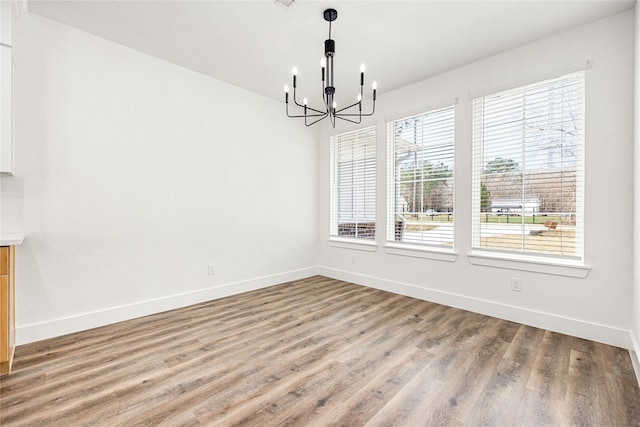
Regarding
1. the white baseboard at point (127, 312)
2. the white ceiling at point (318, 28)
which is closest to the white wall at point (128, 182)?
the white baseboard at point (127, 312)

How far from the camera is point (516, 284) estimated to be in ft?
9.75

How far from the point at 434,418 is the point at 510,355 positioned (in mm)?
1122

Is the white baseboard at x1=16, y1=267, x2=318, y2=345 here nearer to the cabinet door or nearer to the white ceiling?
the cabinet door

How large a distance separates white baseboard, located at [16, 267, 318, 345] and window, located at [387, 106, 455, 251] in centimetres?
208

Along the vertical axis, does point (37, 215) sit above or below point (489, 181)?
below

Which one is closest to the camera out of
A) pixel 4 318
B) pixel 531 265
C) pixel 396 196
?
pixel 4 318

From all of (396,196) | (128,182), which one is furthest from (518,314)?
(128,182)

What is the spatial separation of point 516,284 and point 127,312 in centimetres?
398

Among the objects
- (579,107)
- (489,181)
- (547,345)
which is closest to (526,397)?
(547,345)

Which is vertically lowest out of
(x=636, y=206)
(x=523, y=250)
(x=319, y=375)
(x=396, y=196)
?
(x=319, y=375)

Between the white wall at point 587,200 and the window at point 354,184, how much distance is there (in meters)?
1.06

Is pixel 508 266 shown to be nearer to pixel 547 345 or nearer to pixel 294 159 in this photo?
pixel 547 345

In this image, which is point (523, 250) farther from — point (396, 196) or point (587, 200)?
point (396, 196)

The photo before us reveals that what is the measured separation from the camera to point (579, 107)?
2.66 m
